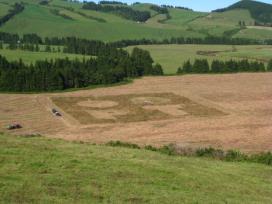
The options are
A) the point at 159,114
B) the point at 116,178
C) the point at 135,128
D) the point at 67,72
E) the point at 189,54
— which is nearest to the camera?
the point at 116,178

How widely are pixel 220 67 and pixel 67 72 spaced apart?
140 ft

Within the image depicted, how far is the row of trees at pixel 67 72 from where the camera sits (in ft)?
324

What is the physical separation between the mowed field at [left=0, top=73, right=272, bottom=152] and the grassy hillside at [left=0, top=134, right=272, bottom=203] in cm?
1610

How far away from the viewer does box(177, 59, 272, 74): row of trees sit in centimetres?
12738

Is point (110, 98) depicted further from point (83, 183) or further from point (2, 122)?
point (83, 183)

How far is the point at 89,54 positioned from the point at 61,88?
55056 mm

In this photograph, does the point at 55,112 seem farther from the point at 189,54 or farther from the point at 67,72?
the point at 189,54

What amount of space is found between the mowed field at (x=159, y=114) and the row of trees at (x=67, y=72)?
20.1 feet

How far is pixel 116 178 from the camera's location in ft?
67.7

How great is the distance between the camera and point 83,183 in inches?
760

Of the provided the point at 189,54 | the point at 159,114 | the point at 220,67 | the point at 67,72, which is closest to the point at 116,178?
the point at 159,114

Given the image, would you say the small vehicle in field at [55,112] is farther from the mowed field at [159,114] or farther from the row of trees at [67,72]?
the row of trees at [67,72]

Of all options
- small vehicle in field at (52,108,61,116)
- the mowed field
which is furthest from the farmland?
small vehicle in field at (52,108,61,116)

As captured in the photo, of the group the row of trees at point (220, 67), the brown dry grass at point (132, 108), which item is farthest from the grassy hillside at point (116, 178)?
the row of trees at point (220, 67)
